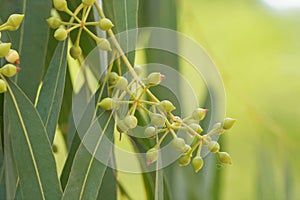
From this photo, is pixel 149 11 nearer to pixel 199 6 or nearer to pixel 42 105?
pixel 42 105

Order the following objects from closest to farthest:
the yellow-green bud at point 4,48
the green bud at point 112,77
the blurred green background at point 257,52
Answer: the yellow-green bud at point 4,48
the green bud at point 112,77
the blurred green background at point 257,52

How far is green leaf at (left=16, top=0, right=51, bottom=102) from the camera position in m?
0.68

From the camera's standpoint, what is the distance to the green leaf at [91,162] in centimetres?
58

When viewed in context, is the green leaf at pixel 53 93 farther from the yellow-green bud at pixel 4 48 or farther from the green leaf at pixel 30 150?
the yellow-green bud at pixel 4 48

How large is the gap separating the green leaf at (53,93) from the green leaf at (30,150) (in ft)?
0.16

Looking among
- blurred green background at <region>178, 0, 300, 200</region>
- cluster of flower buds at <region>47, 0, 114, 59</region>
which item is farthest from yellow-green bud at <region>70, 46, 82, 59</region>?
blurred green background at <region>178, 0, 300, 200</region>

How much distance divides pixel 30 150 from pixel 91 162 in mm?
60

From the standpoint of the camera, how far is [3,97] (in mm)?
657

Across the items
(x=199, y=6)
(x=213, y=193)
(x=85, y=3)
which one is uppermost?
(x=199, y=6)

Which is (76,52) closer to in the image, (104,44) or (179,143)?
(104,44)

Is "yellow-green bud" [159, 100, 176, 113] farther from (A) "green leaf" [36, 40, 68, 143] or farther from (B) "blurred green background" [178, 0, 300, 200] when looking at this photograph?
(B) "blurred green background" [178, 0, 300, 200]

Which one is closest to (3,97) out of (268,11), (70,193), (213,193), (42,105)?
(42,105)

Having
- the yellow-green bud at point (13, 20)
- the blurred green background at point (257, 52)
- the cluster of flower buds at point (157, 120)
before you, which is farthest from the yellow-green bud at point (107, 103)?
the blurred green background at point (257, 52)

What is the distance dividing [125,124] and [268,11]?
7.21 feet
